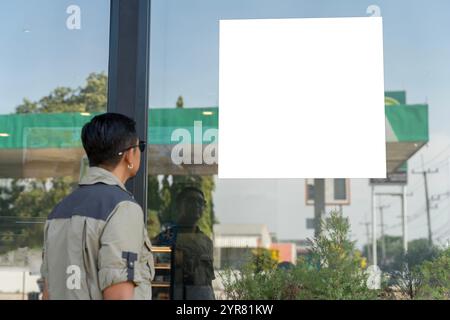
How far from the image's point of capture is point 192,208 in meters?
3.06

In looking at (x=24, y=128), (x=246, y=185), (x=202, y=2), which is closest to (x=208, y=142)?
(x=246, y=185)

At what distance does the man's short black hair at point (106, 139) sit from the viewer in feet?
6.90

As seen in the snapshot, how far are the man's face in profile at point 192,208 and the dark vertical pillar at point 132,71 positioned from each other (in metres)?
0.19

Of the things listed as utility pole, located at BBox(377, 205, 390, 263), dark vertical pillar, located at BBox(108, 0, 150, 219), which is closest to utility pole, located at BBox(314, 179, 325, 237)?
utility pole, located at BBox(377, 205, 390, 263)

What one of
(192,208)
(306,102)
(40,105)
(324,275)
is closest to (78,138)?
(40,105)

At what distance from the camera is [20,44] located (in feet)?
10.9

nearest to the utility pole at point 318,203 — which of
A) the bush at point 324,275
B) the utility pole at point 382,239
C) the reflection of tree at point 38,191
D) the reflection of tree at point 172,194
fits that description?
the bush at point 324,275

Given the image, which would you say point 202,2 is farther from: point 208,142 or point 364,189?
point 364,189

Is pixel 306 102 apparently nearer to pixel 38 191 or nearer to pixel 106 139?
pixel 106 139

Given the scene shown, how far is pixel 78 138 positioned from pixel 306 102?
1.08m
